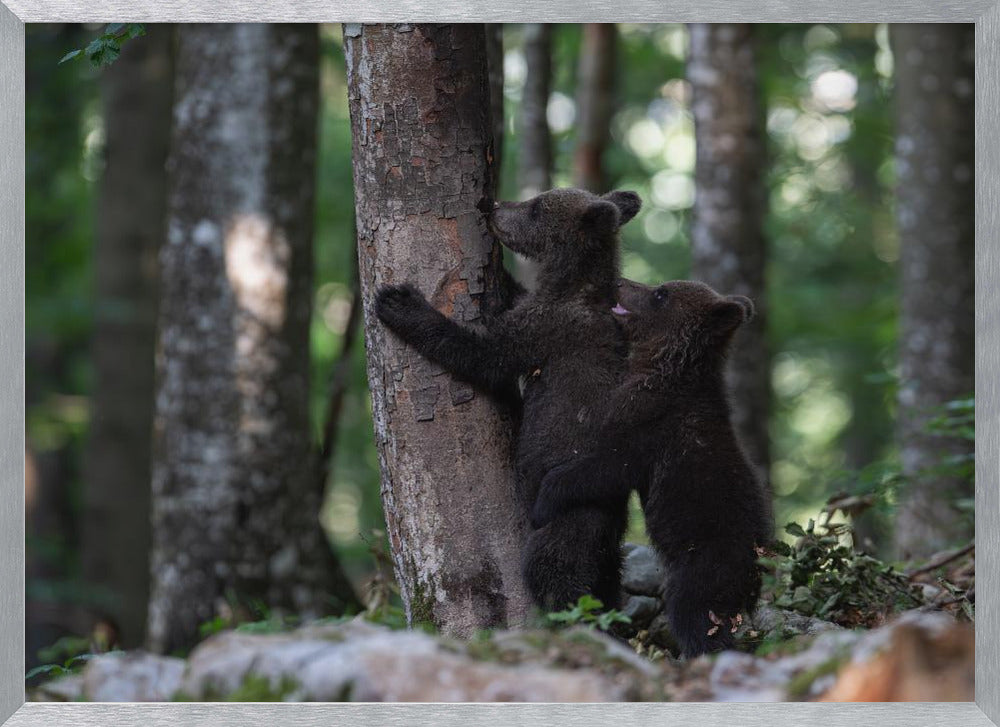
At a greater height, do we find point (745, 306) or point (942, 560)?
point (745, 306)

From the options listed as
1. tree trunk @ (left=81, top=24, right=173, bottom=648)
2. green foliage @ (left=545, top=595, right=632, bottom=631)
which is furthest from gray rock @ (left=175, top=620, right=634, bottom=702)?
tree trunk @ (left=81, top=24, right=173, bottom=648)

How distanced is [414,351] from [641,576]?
2347 mm

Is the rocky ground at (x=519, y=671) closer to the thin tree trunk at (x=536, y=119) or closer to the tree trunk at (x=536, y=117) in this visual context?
the thin tree trunk at (x=536, y=119)

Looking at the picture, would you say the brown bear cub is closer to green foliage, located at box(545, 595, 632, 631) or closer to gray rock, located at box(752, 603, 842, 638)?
gray rock, located at box(752, 603, 842, 638)

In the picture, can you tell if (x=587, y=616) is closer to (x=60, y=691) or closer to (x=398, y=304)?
(x=398, y=304)

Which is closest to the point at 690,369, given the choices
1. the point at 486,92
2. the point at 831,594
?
the point at 831,594

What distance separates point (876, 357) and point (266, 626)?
1634cm

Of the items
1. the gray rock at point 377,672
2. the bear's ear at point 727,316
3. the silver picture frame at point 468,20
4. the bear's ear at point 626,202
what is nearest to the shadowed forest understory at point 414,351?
the gray rock at point 377,672

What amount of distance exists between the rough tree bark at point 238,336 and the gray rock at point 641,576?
3443 mm

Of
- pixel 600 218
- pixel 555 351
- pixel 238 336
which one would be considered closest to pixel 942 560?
pixel 555 351

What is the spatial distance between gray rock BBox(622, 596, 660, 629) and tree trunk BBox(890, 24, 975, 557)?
15.3 ft

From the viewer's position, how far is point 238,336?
9.31 meters

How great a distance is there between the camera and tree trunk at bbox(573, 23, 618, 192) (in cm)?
1455

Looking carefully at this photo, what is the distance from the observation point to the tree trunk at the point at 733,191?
11.8m
